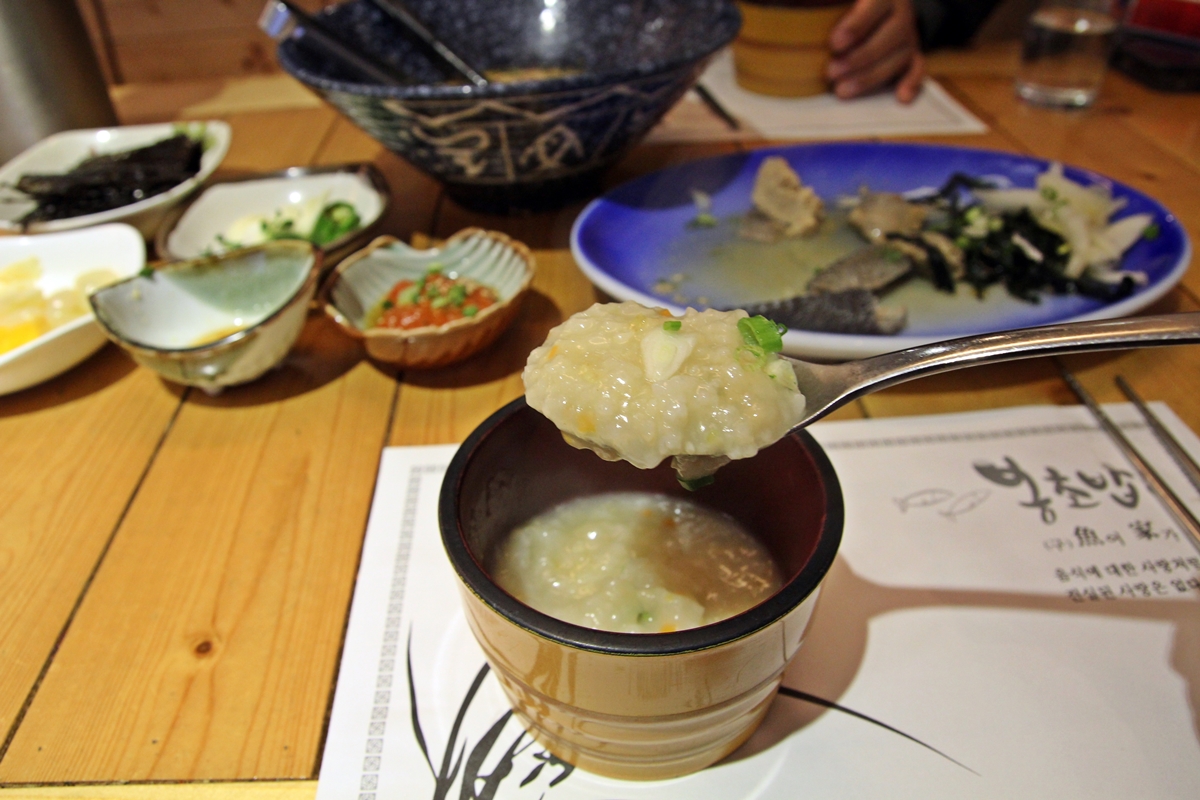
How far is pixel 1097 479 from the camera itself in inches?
48.1

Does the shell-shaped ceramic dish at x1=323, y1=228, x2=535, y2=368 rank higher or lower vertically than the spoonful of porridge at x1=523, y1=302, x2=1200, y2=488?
lower

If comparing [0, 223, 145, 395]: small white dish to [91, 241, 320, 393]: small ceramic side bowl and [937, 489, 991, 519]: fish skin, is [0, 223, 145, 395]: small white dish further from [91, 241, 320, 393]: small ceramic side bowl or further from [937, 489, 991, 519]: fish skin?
[937, 489, 991, 519]: fish skin

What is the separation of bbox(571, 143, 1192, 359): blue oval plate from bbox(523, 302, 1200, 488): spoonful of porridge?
0.50m

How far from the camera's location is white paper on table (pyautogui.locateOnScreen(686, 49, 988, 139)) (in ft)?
8.14

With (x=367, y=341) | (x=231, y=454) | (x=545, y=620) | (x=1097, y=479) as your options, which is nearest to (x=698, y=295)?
(x=367, y=341)

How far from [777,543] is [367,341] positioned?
859 mm

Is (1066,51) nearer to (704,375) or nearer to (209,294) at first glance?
(704,375)

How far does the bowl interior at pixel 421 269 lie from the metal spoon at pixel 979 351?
793 millimetres

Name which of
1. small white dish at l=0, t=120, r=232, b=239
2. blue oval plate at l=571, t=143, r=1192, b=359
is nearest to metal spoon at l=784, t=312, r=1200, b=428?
blue oval plate at l=571, t=143, r=1192, b=359

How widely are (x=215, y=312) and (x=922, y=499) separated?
1390 mm

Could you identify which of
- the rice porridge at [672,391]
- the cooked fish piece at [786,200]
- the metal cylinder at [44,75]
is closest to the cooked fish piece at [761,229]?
the cooked fish piece at [786,200]

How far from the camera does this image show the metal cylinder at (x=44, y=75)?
87.7 inches

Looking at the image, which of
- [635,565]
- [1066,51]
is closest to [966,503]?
[635,565]

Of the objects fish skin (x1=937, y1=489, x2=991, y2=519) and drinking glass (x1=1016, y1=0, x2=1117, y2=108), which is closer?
fish skin (x1=937, y1=489, x2=991, y2=519)
